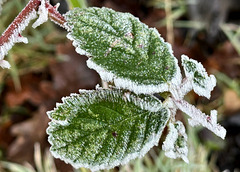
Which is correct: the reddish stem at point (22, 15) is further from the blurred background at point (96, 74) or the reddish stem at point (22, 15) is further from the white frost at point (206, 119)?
the blurred background at point (96, 74)

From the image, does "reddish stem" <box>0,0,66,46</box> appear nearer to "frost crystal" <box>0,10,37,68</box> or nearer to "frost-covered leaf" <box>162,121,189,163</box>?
"frost crystal" <box>0,10,37,68</box>

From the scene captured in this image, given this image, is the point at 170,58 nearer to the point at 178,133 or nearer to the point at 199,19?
the point at 178,133

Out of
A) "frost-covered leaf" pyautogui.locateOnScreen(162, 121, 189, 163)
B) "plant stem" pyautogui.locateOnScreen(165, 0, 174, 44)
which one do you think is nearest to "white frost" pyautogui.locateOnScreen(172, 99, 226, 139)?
"frost-covered leaf" pyautogui.locateOnScreen(162, 121, 189, 163)

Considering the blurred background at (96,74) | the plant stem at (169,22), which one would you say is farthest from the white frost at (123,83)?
the plant stem at (169,22)

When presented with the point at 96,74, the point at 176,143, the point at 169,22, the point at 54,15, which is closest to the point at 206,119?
the point at 176,143

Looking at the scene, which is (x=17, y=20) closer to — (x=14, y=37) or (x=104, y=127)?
(x=14, y=37)

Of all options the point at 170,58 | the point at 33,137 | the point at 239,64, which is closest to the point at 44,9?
the point at 170,58
